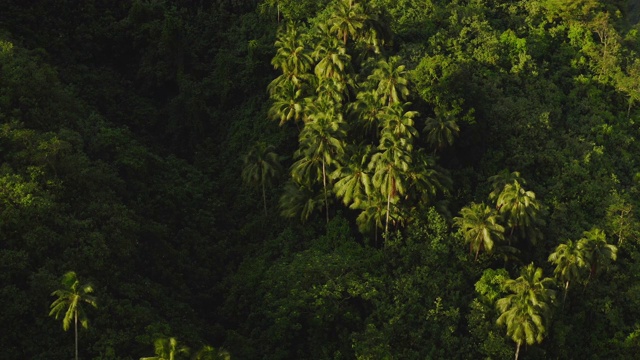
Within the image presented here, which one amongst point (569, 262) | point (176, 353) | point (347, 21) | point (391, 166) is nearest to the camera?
point (176, 353)

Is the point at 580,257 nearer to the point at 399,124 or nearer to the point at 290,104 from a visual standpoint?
the point at 399,124

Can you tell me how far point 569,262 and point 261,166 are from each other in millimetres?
35314

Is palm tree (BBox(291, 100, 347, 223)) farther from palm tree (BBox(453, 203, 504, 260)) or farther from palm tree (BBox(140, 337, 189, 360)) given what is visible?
palm tree (BBox(140, 337, 189, 360))

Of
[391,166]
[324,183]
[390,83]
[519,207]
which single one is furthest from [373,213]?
[390,83]

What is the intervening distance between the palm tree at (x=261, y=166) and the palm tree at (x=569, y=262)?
32.5 m

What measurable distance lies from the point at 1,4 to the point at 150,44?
69.8 feet

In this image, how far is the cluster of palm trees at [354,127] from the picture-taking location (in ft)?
239

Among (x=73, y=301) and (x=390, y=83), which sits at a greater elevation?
(x=390, y=83)

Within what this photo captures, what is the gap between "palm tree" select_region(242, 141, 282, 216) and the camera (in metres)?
80.6

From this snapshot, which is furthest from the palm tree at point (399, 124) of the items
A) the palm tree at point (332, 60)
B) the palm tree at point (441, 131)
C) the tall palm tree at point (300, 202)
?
the palm tree at point (332, 60)

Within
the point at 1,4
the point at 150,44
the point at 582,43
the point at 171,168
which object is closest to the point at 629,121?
the point at 582,43

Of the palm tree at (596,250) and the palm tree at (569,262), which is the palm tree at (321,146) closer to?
the palm tree at (569,262)

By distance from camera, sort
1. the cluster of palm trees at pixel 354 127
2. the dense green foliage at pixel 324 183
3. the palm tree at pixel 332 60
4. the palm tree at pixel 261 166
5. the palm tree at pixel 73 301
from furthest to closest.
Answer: the palm tree at pixel 332 60
the palm tree at pixel 261 166
the cluster of palm trees at pixel 354 127
the dense green foliage at pixel 324 183
the palm tree at pixel 73 301

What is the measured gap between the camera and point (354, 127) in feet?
266
